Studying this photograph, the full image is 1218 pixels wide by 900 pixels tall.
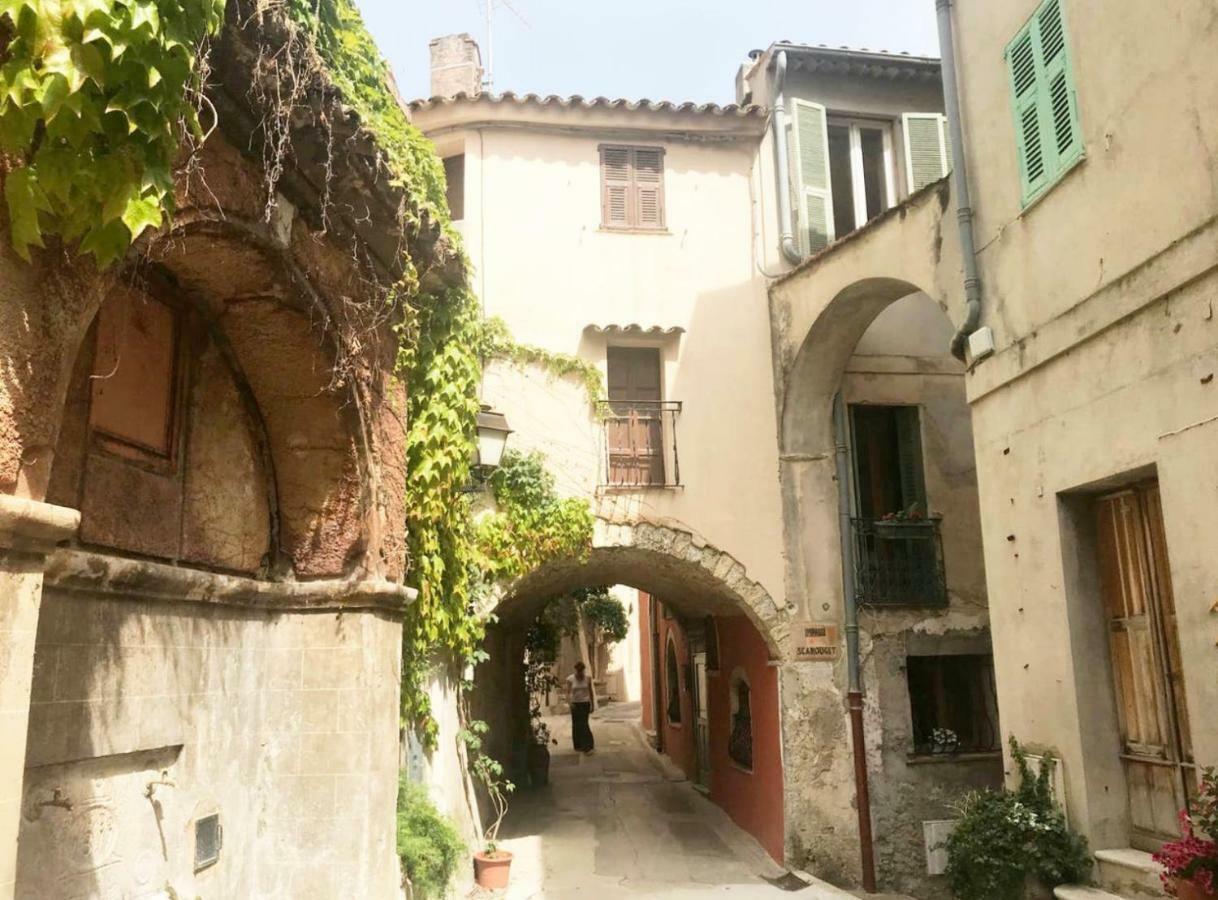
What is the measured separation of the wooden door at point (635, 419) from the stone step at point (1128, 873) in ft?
17.4

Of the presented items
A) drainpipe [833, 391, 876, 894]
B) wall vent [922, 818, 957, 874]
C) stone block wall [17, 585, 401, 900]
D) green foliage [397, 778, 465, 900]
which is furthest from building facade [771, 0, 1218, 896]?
stone block wall [17, 585, 401, 900]

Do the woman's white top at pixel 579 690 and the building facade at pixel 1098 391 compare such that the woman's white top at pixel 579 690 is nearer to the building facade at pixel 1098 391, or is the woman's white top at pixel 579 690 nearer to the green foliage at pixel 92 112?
the building facade at pixel 1098 391

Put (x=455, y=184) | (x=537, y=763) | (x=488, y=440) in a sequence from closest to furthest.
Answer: (x=488, y=440), (x=455, y=184), (x=537, y=763)

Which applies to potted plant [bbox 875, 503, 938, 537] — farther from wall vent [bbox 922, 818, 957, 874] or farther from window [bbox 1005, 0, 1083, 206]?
window [bbox 1005, 0, 1083, 206]

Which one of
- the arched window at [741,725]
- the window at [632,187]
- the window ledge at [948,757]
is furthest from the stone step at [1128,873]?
the window at [632,187]

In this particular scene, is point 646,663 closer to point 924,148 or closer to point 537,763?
point 537,763

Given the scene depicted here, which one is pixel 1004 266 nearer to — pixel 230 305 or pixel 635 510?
pixel 635 510

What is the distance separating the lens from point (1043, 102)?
22.1 feet

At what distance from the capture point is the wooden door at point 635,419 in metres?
10.1

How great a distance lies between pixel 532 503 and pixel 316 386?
167 inches

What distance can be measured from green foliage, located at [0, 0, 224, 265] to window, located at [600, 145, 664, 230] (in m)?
7.71

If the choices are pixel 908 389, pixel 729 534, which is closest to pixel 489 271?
pixel 729 534

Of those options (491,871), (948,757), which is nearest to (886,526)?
(948,757)

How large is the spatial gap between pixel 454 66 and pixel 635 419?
485 cm
